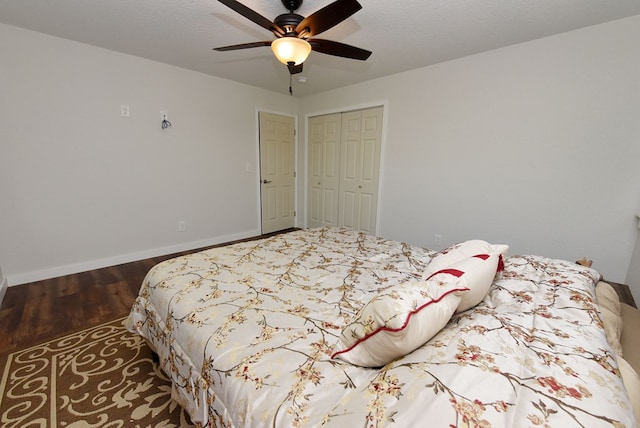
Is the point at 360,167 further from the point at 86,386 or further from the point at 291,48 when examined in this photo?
the point at 86,386

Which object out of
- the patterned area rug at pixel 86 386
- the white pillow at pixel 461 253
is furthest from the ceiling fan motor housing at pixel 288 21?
the patterned area rug at pixel 86 386

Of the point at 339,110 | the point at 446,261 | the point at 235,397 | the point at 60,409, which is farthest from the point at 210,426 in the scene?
the point at 339,110

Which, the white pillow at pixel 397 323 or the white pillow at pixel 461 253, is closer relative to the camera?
the white pillow at pixel 397 323

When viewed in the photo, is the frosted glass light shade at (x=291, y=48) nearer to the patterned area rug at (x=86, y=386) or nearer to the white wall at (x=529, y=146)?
the white wall at (x=529, y=146)

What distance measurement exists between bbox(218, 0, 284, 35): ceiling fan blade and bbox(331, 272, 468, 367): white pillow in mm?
1739

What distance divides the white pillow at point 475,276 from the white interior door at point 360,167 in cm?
272

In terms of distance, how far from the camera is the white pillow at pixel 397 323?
762 mm

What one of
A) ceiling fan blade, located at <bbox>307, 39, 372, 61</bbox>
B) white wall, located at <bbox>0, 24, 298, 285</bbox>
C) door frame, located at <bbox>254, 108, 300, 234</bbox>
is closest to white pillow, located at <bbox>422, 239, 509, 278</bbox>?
ceiling fan blade, located at <bbox>307, 39, 372, 61</bbox>

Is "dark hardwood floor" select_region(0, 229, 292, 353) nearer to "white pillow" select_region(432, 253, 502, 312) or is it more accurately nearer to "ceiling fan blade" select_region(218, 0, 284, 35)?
"ceiling fan blade" select_region(218, 0, 284, 35)

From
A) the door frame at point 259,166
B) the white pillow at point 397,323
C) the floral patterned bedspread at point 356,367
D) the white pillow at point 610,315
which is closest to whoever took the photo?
the floral patterned bedspread at point 356,367

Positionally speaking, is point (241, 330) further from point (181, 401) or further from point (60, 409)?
point (60, 409)

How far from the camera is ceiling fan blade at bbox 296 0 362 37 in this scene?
146 cm

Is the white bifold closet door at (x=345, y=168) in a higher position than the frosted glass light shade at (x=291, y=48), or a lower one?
lower

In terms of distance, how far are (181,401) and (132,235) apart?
277 cm
